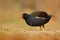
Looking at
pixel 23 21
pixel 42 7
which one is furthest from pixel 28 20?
pixel 42 7

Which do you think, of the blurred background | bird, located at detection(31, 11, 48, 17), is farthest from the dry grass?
bird, located at detection(31, 11, 48, 17)

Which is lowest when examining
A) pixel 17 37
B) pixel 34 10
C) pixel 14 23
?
pixel 17 37

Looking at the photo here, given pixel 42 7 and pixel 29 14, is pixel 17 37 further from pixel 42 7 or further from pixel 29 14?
pixel 42 7

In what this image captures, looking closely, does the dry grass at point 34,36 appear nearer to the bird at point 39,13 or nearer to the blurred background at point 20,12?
the blurred background at point 20,12

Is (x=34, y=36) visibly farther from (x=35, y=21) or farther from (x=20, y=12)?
(x=20, y=12)

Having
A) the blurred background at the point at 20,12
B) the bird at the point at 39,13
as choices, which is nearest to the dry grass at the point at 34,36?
the blurred background at the point at 20,12
